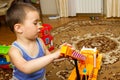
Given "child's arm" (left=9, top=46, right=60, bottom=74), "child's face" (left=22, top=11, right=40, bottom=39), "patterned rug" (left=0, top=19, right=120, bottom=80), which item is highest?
"child's face" (left=22, top=11, right=40, bottom=39)

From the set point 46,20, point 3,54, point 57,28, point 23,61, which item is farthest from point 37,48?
point 46,20

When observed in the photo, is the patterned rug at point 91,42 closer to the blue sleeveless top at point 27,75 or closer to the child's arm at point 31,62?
the blue sleeveless top at point 27,75

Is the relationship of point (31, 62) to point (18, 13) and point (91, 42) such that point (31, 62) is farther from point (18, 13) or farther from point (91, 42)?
point (91, 42)

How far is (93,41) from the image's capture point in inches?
93.4

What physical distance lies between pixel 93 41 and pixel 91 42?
0.12 feet

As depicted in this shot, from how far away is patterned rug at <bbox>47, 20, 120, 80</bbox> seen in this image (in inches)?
72.4

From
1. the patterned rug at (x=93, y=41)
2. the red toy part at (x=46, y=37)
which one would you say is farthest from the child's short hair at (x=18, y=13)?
the red toy part at (x=46, y=37)

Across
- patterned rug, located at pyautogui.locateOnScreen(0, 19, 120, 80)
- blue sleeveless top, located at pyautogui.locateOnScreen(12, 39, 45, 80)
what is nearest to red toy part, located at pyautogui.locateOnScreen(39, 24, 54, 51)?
patterned rug, located at pyautogui.locateOnScreen(0, 19, 120, 80)

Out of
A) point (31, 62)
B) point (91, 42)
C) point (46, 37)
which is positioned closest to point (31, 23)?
point (31, 62)

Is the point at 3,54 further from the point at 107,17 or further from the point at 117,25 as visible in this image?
the point at 107,17

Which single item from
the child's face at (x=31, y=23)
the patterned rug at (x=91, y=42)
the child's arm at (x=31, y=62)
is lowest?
the patterned rug at (x=91, y=42)

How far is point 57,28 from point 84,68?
57.0 inches

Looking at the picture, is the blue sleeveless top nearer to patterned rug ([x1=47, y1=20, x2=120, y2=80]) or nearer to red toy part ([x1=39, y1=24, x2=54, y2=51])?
patterned rug ([x1=47, y1=20, x2=120, y2=80])

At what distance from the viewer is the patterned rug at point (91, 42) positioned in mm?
1840
